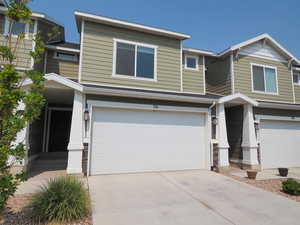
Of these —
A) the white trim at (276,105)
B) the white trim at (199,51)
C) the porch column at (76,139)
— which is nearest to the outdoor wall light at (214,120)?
the white trim at (276,105)

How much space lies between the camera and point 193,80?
989cm

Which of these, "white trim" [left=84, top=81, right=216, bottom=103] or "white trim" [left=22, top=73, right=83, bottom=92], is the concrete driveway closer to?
"white trim" [left=84, top=81, right=216, bottom=103]

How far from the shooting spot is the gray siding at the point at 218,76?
10.6 meters

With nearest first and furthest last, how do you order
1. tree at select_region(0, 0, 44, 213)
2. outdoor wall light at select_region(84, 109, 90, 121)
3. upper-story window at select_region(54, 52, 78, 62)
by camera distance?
tree at select_region(0, 0, 44, 213) → outdoor wall light at select_region(84, 109, 90, 121) → upper-story window at select_region(54, 52, 78, 62)

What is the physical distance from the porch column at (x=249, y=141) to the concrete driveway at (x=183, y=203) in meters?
2.65

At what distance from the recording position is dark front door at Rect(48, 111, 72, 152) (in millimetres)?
10102

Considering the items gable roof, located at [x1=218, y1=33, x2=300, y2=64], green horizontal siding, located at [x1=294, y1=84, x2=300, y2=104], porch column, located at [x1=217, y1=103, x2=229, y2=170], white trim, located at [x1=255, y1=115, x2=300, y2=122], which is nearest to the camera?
porch column, located at [x1=217, y1=103, x2=229, y2=170]

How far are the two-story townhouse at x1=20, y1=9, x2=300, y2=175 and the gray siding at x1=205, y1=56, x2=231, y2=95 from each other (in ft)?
0.28

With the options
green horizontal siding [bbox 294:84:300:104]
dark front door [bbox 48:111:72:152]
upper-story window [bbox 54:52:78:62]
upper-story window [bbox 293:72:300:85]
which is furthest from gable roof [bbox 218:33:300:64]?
dark front door [bbox 48:111:72:152]

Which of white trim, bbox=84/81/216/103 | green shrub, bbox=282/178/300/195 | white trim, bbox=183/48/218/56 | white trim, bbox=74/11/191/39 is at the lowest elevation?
green shrub, bbox=282/178/300/195

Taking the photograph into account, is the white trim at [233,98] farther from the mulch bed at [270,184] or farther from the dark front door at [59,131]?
the dark front door at [59,131]

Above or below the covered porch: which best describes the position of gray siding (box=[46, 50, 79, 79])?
above

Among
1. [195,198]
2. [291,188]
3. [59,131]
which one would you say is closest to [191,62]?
[291,188]

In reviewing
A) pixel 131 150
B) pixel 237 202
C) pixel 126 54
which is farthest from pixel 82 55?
pixel 237 202
